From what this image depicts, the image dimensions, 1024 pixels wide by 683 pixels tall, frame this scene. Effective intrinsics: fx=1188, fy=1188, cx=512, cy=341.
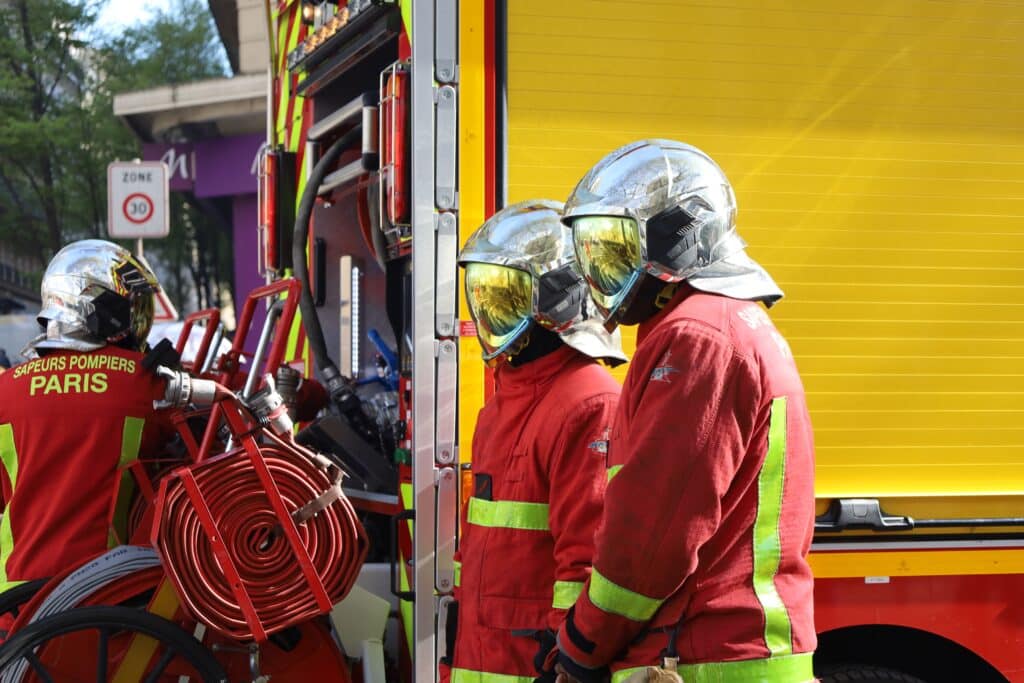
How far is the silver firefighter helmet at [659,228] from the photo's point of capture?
7.21 feet

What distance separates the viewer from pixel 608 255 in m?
2.31

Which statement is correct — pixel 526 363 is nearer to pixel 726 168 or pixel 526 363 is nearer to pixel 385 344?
pixel 726 168

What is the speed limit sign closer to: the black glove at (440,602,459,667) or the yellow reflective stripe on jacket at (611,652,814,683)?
the black glove at (440,602,459,667)

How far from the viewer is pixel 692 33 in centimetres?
331

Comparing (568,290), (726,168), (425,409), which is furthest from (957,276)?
(425,409)

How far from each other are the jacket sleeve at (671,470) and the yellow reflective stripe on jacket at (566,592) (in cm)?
37

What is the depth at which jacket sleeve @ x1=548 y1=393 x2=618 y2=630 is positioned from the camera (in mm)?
2428

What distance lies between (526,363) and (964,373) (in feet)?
4.45

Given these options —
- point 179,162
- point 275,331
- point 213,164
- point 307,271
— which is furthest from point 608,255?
point 179,162

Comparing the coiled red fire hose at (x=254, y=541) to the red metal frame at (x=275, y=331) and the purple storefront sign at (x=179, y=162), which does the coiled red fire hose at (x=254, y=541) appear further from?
the purple storefront sign at (x=179, y=162)

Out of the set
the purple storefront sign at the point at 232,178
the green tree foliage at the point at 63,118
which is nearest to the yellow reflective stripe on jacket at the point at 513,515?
the purple storefront sign at the point at 232,178

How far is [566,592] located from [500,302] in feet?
2.62

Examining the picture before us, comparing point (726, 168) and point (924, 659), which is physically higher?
point (726, 168)

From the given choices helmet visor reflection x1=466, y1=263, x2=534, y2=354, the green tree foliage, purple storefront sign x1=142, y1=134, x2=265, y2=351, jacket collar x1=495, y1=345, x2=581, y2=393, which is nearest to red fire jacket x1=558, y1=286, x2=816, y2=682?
jacket collar x1=495, y1=345, x2=581, y2=393
